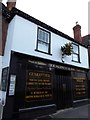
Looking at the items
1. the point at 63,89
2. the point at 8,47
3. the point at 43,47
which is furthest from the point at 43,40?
the point at 63,89

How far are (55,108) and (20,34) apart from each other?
5.28m

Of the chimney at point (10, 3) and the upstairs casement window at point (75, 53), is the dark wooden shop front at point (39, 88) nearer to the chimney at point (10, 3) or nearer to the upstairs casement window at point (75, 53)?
the upstairs casement window at point (75, 53)

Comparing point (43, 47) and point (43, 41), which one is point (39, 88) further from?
point (43, 41)

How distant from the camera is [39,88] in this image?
843 centimetres

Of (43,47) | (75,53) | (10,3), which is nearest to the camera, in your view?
(43,47)

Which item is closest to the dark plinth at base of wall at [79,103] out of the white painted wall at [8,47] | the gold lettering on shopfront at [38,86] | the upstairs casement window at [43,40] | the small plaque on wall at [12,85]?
the gold lettering on shopfront at [38,86]

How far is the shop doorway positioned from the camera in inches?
380

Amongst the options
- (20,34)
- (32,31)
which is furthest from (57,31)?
(20,34)

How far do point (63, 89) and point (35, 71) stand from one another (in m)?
3.00

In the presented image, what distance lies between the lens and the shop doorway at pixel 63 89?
964 cm

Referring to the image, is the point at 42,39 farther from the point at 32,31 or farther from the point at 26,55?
the point at 26,55

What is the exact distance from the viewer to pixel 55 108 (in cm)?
912

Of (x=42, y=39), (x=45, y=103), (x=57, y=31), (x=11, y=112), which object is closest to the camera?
(x=11, y=112)

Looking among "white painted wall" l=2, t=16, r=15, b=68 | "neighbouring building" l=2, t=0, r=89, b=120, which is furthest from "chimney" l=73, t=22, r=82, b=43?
"white painted wall" l=2, t=16, r=15, b=68
